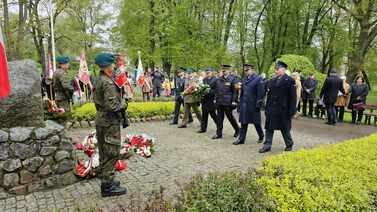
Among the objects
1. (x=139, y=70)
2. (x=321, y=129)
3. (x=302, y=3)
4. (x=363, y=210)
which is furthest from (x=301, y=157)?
(x=302, y=3)

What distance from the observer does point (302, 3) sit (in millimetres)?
23672

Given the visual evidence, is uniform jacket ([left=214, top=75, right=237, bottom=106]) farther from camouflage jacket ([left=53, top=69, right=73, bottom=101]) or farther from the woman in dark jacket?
the woman in dark jacket

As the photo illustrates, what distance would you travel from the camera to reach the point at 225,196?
3.00 m

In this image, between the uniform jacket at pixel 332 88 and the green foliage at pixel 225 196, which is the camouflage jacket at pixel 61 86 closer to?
the green foliage at pixel 225 196

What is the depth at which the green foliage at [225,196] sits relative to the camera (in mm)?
2932

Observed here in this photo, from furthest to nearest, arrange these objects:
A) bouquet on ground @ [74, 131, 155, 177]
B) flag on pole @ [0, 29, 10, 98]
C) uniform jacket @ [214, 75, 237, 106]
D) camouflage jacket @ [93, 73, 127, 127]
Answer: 1. uniform jacket @ [214, 75, 237, 106]
2. bouquet on ground @ [74, 131, 155, 177]
3. camouflage jacket @ [93, 73, 127, 127]
4. flag on pole @ [0, 29, 10, 98]

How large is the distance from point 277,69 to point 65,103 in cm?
517

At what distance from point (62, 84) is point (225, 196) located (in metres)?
→ 5.66

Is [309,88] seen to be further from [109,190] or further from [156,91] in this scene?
[109,190]

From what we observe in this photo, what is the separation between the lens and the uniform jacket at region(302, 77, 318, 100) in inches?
507

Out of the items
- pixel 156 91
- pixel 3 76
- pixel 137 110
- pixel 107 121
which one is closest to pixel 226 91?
pixel 107 121

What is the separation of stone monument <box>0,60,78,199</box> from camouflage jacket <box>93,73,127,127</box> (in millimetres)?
1017

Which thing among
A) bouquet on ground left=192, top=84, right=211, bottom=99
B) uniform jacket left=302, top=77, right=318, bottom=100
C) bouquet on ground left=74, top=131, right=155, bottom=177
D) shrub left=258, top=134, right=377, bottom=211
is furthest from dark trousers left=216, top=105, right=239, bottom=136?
uniform jacket left=302, top=77, right=318, bottom=100

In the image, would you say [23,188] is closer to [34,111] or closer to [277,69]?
[34,111]
